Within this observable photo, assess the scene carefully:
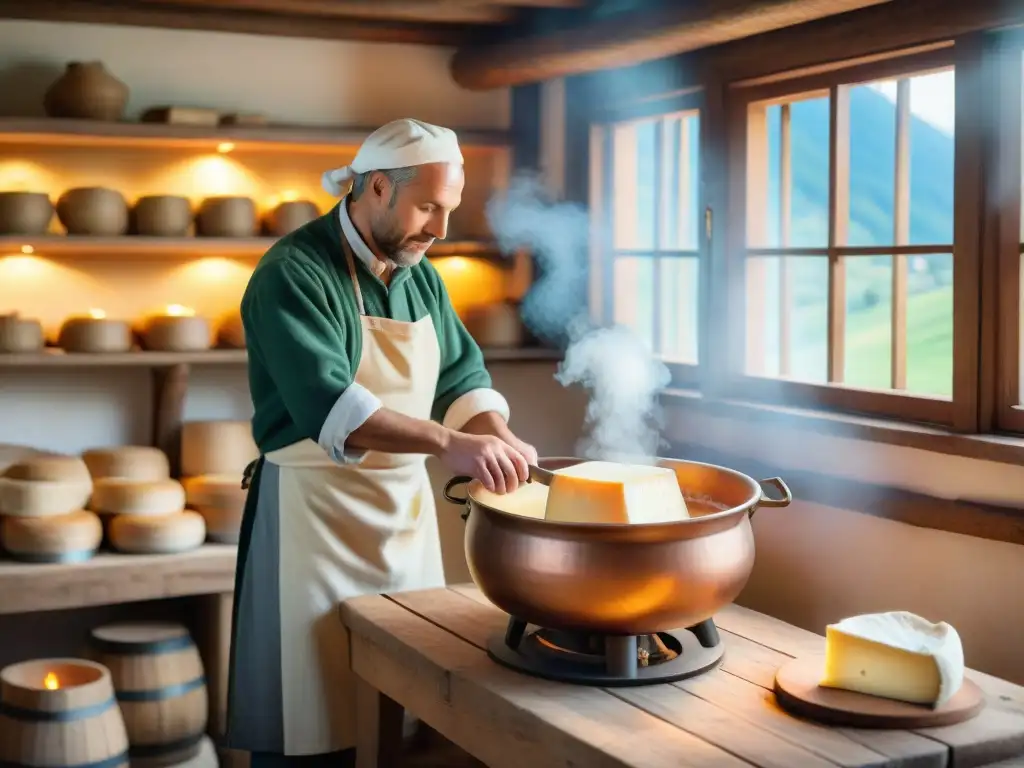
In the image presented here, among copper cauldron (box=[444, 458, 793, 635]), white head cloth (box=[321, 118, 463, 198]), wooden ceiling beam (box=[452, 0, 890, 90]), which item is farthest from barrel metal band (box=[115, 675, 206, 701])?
wooden ceiling beam (box=[452, 0, 890, 90])

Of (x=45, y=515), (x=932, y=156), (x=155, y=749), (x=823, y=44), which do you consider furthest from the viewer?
(x=932, y=156)

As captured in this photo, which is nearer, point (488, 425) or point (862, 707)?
point (862, 707)

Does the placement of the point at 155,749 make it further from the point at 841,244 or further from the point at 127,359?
the point at 841,244

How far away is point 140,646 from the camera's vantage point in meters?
3.48

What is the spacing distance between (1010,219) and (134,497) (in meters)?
2.45

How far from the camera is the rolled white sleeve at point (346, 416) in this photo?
7.05 ft

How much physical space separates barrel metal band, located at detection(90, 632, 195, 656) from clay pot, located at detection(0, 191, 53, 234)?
1203 mm

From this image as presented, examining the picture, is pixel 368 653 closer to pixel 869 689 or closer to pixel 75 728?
pixel 869 689

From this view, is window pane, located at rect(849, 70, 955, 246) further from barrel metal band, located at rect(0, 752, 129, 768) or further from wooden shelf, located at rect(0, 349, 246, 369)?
barrel metal band, located at rect(0, 752, 129, 768)

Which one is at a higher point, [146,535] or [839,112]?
[839,112]

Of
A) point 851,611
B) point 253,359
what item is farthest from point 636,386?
point 253,359

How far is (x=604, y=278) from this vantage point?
4.29 m

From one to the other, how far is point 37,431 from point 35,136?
2.96ft

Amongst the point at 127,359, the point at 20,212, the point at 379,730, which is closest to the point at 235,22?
the point at 20,212
